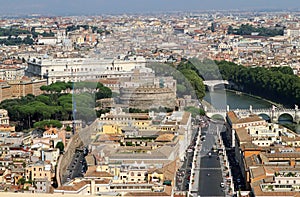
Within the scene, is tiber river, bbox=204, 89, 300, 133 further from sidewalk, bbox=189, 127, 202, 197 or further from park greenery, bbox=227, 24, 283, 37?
park greenery, bbox=227, 24, 283, 37

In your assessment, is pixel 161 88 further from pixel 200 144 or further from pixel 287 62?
pixel 287 62

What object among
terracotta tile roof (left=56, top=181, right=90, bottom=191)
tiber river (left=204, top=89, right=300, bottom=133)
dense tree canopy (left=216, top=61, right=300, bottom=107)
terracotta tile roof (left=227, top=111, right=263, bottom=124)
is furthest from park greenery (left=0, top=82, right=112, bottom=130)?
dense tree canopy (left=216, top=61, right=300, bottom=107)

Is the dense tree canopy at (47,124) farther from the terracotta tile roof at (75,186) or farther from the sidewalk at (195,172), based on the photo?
the terracotta tile roof at (75,186)

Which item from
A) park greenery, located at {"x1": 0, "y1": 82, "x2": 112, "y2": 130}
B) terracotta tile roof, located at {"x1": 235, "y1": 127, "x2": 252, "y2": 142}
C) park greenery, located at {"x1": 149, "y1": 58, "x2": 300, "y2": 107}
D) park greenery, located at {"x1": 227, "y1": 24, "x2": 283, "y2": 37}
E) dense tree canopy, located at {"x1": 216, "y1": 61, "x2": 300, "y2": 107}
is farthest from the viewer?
park greenery, located at {"x1": 227, "y1": 24, "x2": 283, "y2": 37}

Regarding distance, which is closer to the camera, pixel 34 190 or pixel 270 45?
pixel 34 190

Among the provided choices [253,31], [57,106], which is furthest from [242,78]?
[253,31]

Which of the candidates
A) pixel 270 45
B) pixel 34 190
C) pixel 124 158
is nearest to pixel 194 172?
pixel 124 158
